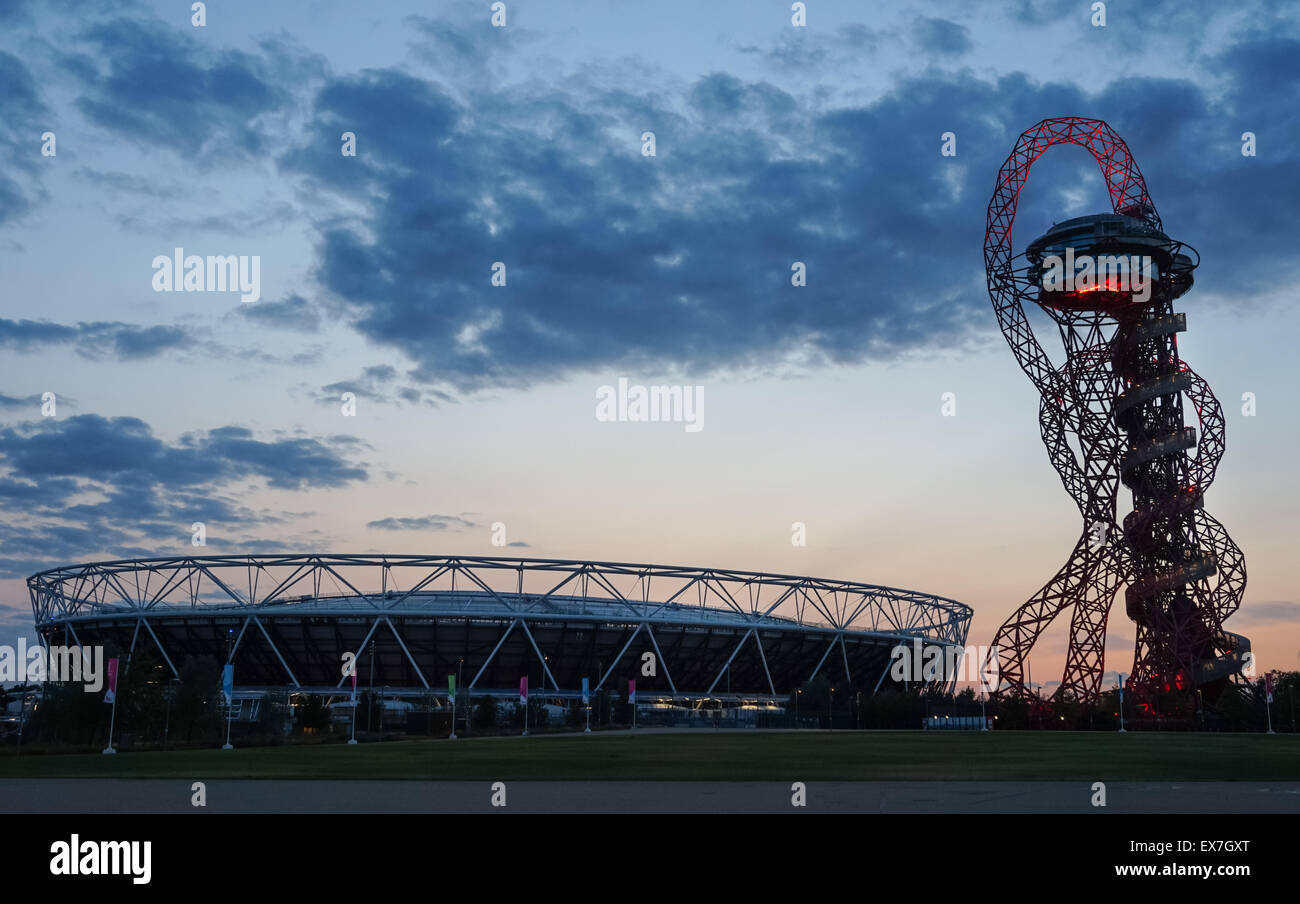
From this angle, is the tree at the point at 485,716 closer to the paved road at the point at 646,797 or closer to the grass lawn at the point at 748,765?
the grass lawn at the point at 748,765

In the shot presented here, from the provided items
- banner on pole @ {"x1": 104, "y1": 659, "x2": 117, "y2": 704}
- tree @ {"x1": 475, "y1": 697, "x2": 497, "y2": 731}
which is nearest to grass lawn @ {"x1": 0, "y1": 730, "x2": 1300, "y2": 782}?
banner on pole @ {"x1": 104, "y1": 659, "x2": 117, "y2": 704}

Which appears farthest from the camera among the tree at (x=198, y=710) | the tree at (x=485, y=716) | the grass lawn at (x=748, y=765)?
the tree at (x=485, y=716)

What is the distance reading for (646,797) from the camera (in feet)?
56.5

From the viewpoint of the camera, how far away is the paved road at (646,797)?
15.2 meters

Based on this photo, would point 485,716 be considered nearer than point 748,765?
No

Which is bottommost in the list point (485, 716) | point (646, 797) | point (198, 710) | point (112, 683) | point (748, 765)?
point (485, 716)

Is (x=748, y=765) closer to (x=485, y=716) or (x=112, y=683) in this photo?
(x=112, y=683)

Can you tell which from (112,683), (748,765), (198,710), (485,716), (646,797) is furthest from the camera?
(485,716)

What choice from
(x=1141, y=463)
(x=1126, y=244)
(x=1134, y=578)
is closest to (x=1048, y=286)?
(x=1126, y=244)

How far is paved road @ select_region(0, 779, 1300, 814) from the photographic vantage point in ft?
49.8

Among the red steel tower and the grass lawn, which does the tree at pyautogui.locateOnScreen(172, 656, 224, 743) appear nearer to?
the grass lawn

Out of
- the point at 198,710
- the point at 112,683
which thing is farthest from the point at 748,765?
the point at 198,710

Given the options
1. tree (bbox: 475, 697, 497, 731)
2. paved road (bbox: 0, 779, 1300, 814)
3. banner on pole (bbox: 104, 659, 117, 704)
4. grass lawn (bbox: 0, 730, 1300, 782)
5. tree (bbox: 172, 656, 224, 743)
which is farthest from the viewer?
tree (bbox: 475, 697, 497, 731)

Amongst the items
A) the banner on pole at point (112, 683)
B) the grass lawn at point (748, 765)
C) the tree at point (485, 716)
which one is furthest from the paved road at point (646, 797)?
the tree at point (485, 716)
